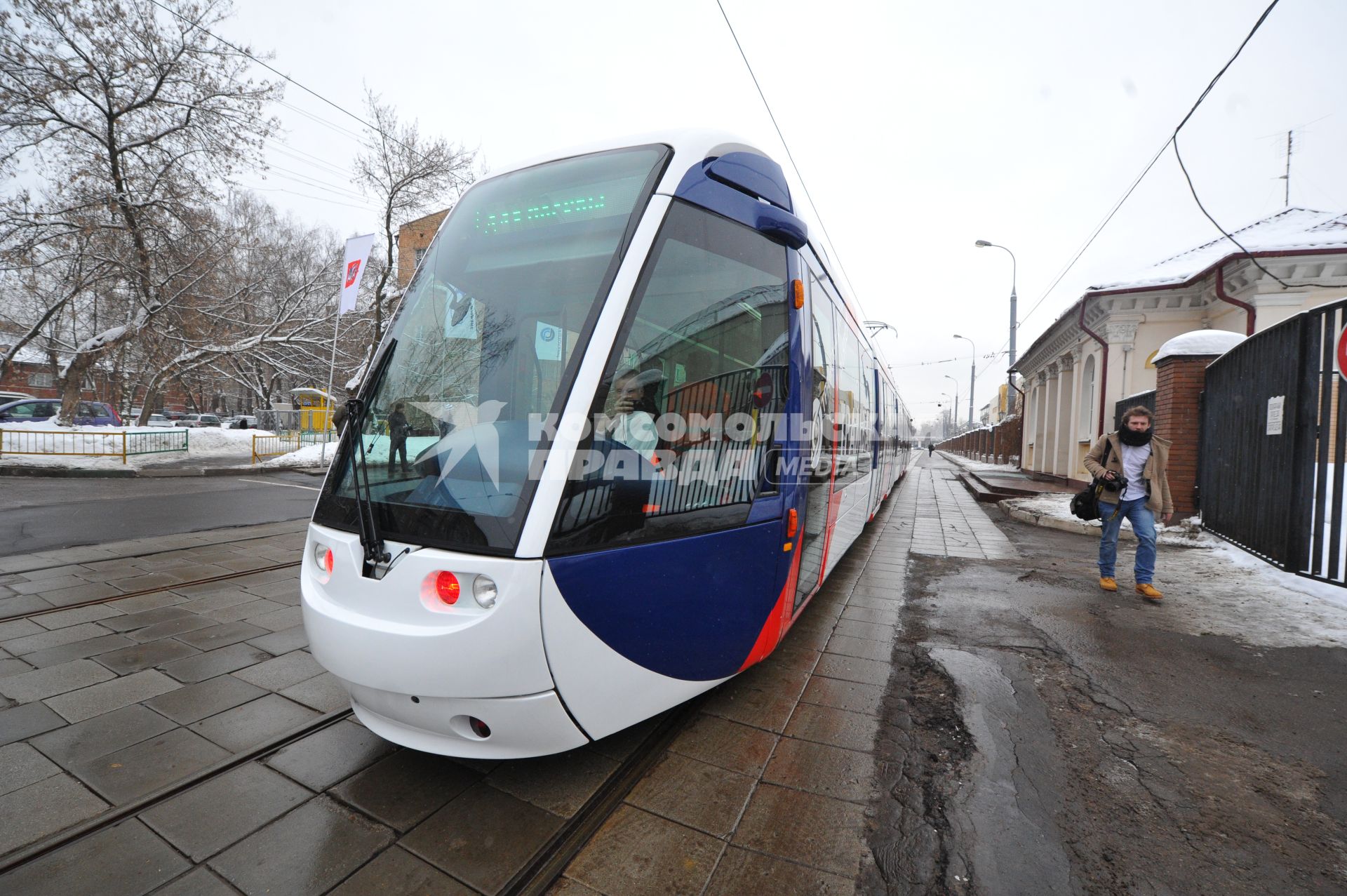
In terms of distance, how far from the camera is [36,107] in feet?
Answer: 51.8

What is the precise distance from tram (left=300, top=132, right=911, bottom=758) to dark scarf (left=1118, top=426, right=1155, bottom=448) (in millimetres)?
4023

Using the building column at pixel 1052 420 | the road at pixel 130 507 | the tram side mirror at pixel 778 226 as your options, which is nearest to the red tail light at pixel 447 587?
the tram side mirror at pixel 778 226

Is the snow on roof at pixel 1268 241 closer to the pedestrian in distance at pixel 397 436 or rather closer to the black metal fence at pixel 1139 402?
the black metal fence at pixel 1139 402

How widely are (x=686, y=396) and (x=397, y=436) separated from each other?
1240mm

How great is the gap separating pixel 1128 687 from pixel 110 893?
469 cm

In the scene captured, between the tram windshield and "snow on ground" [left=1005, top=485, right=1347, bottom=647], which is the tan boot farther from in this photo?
the tram windshield

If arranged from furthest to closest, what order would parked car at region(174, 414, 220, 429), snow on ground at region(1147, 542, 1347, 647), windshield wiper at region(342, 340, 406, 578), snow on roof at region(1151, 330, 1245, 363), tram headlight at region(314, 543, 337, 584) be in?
parked car at region(174, 414, 220, 429) < snow on roof at region(1151, 330, 1245, 363) < snow on ground at region(1147, 542, 1347, 647) < tram headlight at region(314, 543, 337, 584) < windshield wiper at region(342, 340, 406, 578)

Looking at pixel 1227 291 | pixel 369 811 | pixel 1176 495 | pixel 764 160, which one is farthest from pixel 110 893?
pixel 1227 291

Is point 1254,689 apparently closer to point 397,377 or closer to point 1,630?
point 397,377

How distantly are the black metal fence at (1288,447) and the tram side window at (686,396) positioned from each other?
4289 mm

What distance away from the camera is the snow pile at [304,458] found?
703 inches

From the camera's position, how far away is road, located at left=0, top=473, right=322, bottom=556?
7281 mm

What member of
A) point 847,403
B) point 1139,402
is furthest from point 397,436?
point 1139,402

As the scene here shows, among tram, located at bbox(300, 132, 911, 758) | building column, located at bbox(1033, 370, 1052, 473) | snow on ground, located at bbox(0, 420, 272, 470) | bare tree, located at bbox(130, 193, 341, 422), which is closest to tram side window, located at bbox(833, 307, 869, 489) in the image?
tram, located at bbox(300, 132, 911, 758)
